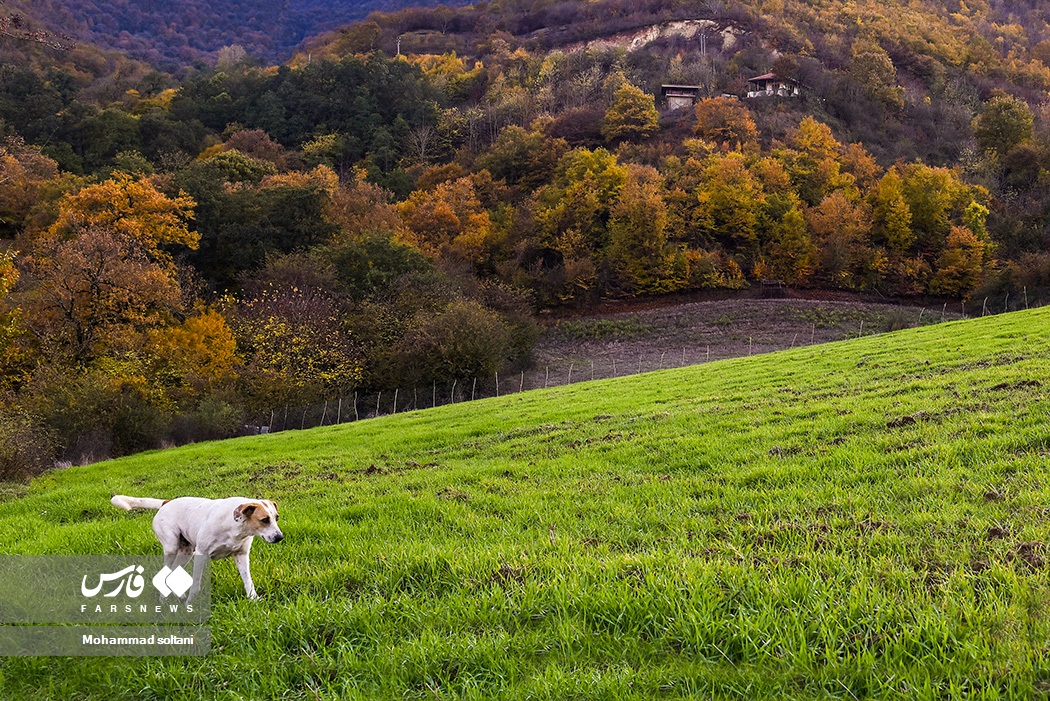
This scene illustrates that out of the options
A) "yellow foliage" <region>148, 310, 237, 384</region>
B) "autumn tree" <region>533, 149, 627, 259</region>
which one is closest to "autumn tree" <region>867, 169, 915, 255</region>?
"autumn tree" <region>533, 149, 627, 259</region>

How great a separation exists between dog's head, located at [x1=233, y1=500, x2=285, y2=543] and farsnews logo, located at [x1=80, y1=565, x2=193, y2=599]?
0.69 metres

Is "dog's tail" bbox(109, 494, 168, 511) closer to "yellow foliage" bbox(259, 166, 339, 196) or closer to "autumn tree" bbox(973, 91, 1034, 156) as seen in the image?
"yellow foliage" bbox(259, 166, 339, 196)

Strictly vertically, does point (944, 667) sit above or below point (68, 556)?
above

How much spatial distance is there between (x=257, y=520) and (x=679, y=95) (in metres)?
109

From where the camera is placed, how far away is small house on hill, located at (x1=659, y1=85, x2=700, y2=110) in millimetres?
100188

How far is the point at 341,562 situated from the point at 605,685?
10.3 ft

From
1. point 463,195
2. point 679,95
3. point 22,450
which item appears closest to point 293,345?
point 22,450

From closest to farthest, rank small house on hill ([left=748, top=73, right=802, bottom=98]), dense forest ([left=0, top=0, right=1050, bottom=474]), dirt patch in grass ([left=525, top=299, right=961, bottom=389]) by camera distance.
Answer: dense forest ([left=0, top=0, right=1050, bottom=474])
dirt patch in grass ([left=525, top=299, right=961, bottom=389])
small house on hill ([left=748, top=73, right=802, bottom=98])

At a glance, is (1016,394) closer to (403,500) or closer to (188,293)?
(403,500)

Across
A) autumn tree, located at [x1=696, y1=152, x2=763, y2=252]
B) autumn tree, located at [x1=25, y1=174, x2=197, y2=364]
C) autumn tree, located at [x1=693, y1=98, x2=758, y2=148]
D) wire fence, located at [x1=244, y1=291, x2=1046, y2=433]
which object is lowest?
wire fence, located at [x1=244, y1=291, x2=1046, y2=433]

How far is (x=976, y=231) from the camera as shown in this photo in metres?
64.3

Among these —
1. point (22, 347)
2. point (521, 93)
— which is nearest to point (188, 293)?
Result: point (22, 347)

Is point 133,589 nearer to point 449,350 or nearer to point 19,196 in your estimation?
point 449,350

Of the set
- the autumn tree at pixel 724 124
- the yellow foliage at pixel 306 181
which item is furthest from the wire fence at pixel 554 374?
the autumn tree at pixel 724 124
